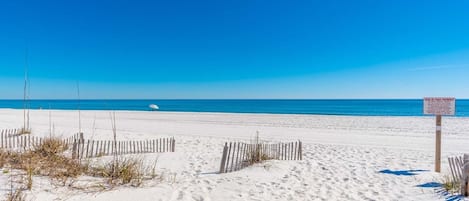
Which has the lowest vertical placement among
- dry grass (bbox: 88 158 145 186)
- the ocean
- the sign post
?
the ocean

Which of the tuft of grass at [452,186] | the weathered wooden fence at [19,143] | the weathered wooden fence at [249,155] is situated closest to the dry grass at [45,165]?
the weathered wooden fence at [19,143]

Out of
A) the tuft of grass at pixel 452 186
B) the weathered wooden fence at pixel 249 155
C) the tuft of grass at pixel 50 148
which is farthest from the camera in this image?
the tuft of grass at pixel 50 148

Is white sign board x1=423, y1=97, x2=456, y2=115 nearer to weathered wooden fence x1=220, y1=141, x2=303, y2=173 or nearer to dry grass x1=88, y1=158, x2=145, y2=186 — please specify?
weathered wooden fence x1=220, y1=141, x2=303, y2=173

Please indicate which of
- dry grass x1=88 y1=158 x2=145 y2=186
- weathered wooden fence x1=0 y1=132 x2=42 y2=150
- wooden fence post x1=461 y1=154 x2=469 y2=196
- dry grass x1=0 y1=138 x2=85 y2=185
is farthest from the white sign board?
weathered wooden fence x1=0 y1=132 x2=42 y2=150

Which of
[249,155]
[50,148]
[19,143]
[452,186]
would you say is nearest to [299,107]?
[249,155]

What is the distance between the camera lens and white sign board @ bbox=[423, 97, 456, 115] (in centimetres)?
659

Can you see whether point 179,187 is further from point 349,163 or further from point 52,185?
point 349,163

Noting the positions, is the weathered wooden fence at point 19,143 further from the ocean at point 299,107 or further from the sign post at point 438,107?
the sign post at point 438,107

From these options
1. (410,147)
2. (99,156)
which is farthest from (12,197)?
(410,147)

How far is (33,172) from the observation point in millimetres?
5855

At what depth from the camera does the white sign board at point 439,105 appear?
659 cm

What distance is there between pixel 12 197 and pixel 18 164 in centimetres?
306

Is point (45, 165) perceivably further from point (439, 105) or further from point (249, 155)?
point (439, 105)

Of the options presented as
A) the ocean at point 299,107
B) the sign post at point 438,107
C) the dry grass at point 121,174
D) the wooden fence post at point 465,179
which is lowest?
the ocean at point 299,107
